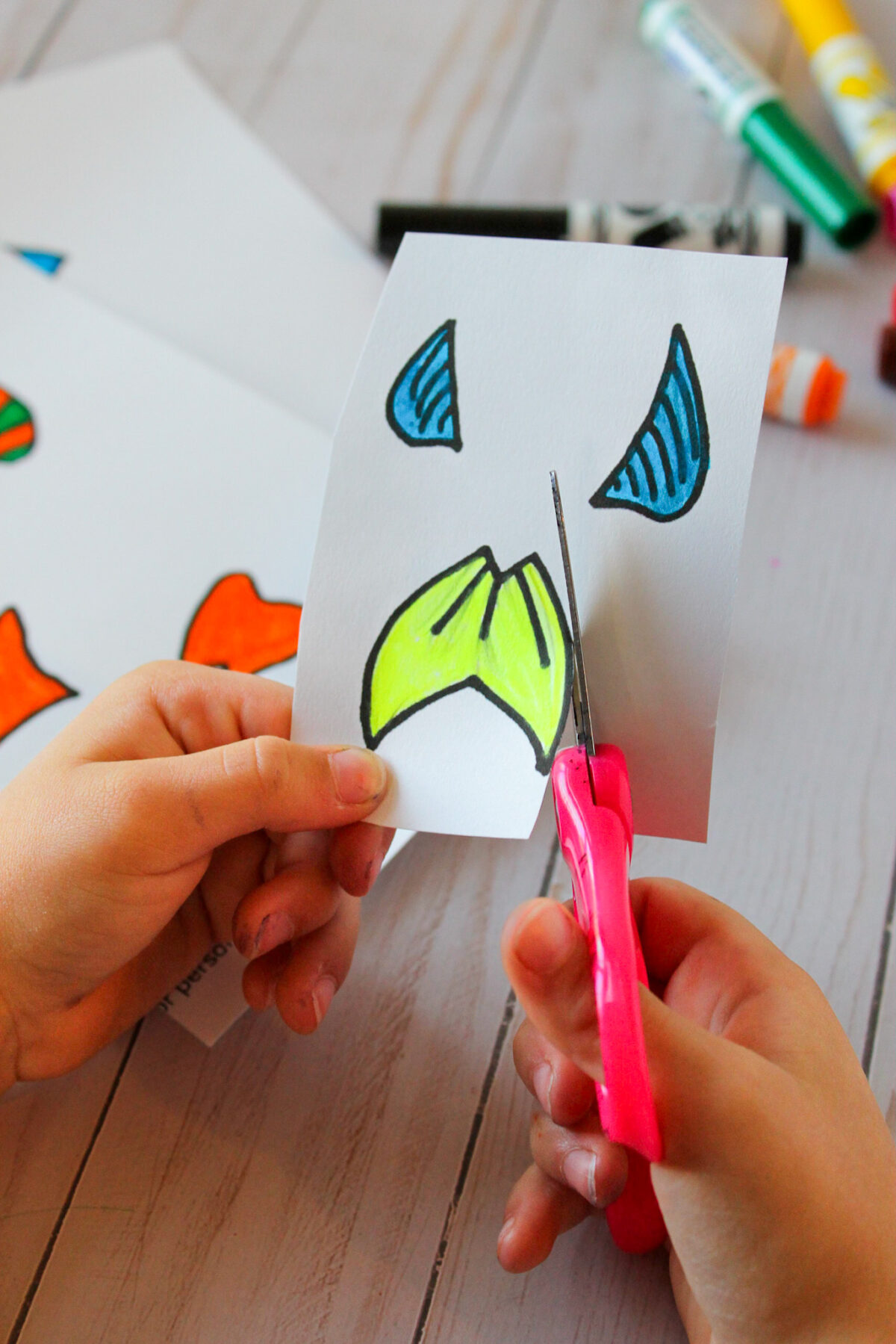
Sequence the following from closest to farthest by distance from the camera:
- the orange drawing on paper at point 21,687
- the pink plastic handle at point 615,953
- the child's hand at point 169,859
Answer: the pink plastic handle at point 615,953 < the child's hand at point 169,859 < the orange drawing on paper at point 21,687

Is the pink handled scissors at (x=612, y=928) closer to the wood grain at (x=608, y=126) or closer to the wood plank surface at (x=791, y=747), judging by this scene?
the wood plank surface at (x=791, y=747)

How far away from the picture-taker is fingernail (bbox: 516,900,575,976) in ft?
0.94

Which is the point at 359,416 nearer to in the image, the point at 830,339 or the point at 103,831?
the point at 103,831

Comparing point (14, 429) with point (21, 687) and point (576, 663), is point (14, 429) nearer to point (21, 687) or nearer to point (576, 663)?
point (21, 687)

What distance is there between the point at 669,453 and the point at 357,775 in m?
0.17

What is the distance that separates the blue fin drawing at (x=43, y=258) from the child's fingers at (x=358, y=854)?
0.44 m

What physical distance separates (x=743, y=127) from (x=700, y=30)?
3.3 inches

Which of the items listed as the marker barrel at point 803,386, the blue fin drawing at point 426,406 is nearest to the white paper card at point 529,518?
the blue fin drawing at point 426,406

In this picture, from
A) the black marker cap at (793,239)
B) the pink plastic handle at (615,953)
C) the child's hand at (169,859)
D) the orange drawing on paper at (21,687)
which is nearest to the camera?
the pink plastic handle at (615,953)

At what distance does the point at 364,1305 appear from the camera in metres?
0.41

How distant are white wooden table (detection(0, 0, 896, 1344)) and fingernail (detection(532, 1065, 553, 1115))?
0.11 feet

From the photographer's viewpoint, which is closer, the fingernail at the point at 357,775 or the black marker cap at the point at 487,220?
the fingernail at the point at 357,775

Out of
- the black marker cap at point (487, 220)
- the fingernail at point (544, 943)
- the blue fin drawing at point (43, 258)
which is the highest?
the black marker cap at point (487, 220)

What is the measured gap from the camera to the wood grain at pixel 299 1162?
0.41 meters
